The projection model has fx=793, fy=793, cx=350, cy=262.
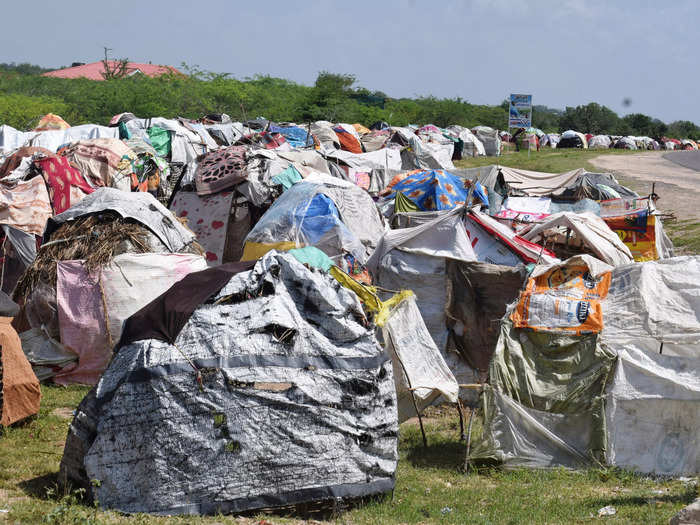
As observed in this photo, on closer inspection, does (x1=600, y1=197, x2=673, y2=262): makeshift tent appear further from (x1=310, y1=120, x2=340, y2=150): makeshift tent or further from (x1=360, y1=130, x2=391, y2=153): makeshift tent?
(x1=360, y1=130, x2=391, y2=153): makeshift tent

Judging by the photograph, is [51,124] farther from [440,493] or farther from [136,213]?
[440,493]

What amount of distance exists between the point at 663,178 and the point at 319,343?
26.3m

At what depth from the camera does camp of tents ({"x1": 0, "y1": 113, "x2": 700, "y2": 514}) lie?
5.66 meters

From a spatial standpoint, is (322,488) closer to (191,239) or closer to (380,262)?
(380,262)

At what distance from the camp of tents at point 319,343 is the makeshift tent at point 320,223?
36 mm

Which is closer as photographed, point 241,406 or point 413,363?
point 241,406

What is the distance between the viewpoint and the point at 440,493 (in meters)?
6.85

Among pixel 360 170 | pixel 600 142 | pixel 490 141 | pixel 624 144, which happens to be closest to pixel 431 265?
pixel 360 170

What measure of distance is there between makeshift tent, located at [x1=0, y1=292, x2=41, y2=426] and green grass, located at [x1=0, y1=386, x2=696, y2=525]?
0.62 ft

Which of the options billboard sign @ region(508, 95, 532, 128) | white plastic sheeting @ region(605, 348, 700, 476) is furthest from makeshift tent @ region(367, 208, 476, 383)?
billboard sign @ region(508, 95, 532, 128)

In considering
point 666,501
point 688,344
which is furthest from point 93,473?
point 688,344

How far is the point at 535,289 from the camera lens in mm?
8484

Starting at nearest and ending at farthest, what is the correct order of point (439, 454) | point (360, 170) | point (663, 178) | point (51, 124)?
1. point (439, 454)
2. point (360, 170)
3. point (51, 124)
4. point (663, 178)

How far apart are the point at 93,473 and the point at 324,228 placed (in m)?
7.11
